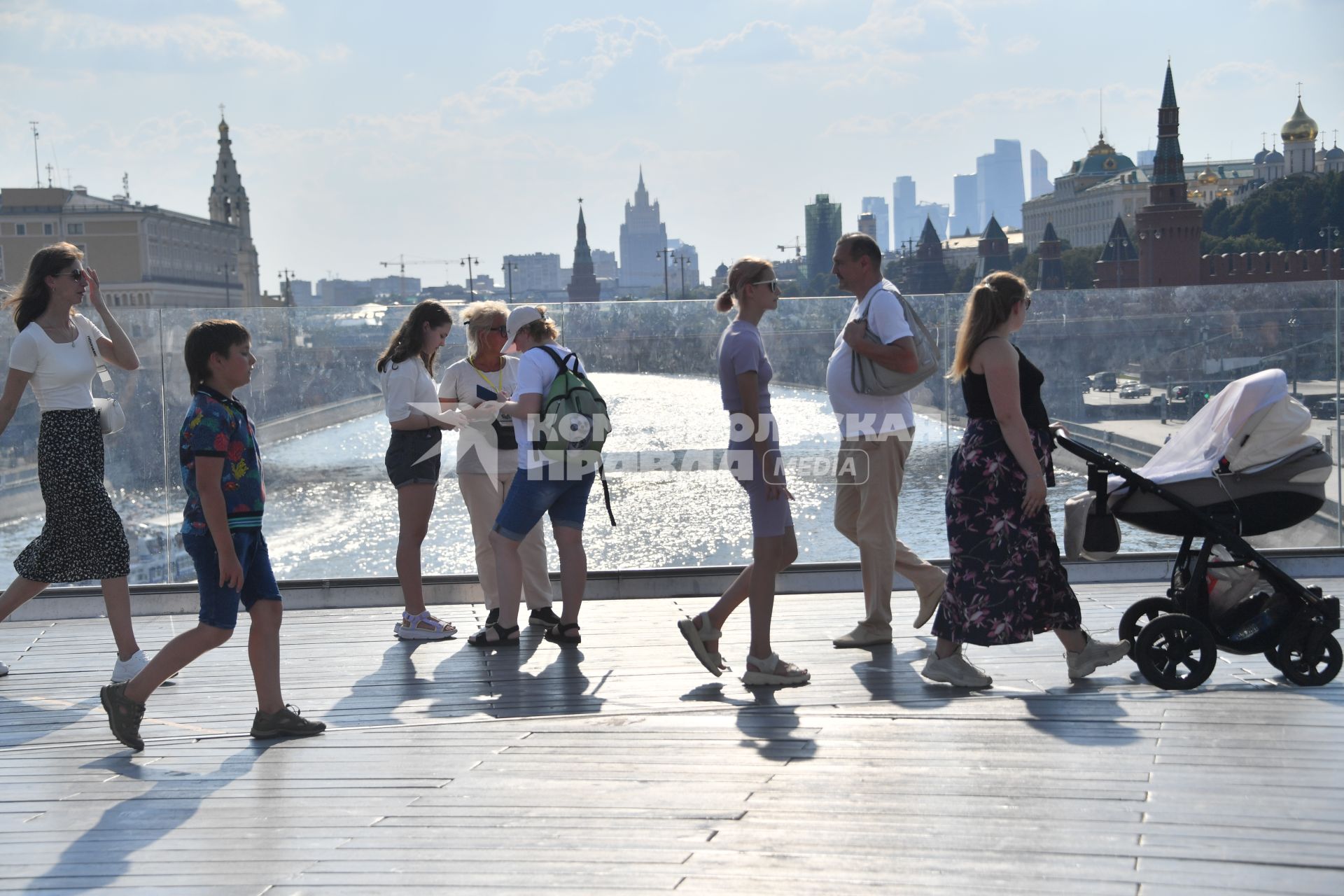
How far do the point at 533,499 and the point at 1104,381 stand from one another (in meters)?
3.97

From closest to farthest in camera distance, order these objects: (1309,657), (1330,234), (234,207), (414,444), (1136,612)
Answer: (1309,657)
(1136,612)
(414,444)
(1330,234)
(234,207)

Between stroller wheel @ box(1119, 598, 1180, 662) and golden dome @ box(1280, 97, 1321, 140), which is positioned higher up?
golden dome @ box(1280, 97, 1321, 140)

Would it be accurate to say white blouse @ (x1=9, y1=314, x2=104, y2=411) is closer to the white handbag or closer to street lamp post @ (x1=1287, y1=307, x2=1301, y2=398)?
the white handbag

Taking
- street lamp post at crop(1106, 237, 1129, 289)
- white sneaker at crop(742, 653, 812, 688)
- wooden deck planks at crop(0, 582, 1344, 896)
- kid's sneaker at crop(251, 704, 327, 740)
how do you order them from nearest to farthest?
wooden deck planks at crop(0, 582, 1344, 896) < kid's sneaker at crop(251, 704, 327, 740) < white sneaker at crop(742, 653, 812, 688) < street lamp post at crop(1106, 237, 1129, 289)

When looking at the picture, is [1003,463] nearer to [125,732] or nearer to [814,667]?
[814,667]

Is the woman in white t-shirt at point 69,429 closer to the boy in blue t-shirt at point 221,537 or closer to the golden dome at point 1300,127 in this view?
the boy in blue t-shirt at point 221,537

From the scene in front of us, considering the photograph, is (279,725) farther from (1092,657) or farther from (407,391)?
(1092,657)

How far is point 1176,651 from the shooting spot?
4.33m

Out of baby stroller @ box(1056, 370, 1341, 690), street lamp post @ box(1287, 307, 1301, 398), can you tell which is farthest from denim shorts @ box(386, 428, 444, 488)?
street lamp post @ box(1287, 307, 1301, 398)

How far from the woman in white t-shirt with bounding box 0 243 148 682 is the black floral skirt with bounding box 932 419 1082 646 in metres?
2.82

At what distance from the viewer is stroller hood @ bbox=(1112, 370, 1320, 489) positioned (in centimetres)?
443

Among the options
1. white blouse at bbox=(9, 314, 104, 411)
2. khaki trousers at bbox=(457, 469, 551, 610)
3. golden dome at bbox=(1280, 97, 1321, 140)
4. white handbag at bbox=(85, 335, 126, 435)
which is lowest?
khaki trousers at bbox=(457, 469, 551, 610)

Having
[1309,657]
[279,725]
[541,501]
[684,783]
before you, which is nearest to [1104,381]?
[1309,657]

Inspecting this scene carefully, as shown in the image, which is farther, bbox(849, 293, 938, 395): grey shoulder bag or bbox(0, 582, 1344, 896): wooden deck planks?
bbox(849, 293, 938, 395): grey shoulder bag
